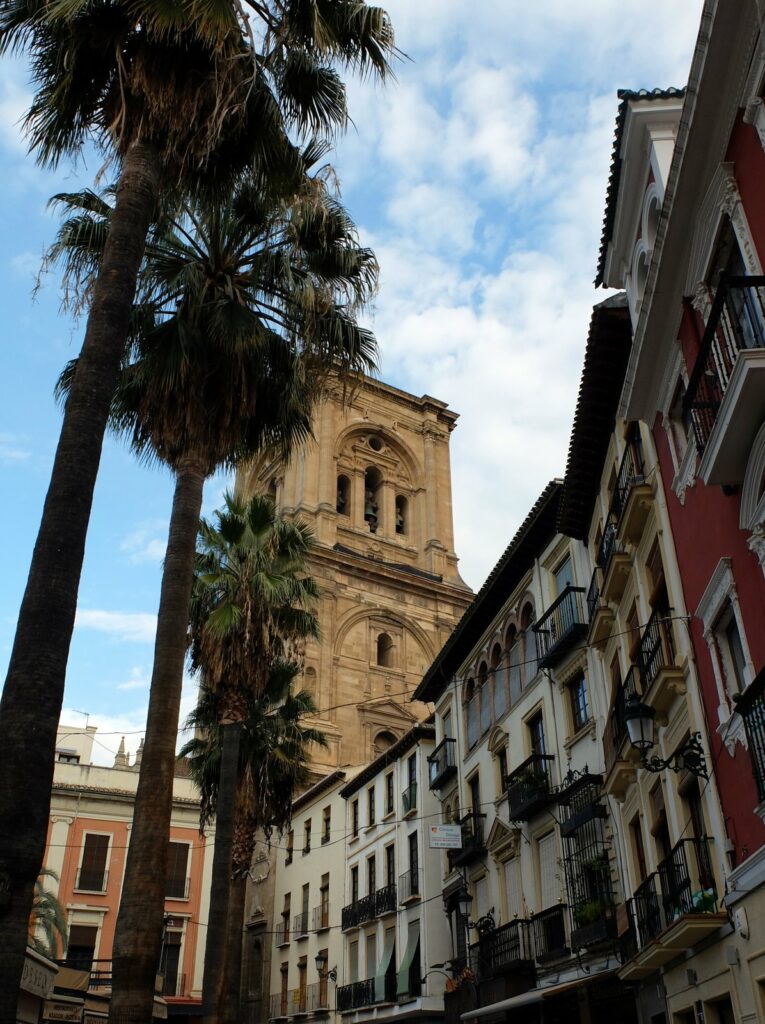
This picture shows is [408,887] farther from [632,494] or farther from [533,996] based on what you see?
[632,494]

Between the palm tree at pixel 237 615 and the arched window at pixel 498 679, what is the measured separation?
5.57 meters

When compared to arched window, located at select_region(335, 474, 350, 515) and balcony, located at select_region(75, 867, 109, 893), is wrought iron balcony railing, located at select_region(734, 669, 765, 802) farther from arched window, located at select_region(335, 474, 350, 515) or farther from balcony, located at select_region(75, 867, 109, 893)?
arched window, located at select_region(335, 474, 350, 515)

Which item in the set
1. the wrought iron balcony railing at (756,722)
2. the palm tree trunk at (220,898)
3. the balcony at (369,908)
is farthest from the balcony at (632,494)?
the balcony at (369,908)

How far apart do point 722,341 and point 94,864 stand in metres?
40.5

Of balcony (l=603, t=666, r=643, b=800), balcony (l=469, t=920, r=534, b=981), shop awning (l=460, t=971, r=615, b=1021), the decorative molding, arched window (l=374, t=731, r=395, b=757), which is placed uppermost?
arched window (l=374, t=731, r=395, b=757)

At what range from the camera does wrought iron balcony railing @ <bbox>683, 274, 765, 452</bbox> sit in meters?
9.07

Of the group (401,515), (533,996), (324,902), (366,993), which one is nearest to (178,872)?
(324,902)

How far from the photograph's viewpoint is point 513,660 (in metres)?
26.1

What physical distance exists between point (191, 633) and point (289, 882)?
25.8 meters

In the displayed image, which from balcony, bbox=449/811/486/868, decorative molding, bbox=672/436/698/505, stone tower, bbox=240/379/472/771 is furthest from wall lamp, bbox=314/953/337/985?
decorative molding, bbox=672/436/698/505

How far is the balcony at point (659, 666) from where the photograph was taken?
44.3 feet

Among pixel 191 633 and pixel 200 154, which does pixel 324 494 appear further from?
pixel 200 154

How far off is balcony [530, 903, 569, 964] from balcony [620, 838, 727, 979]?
14.9ft

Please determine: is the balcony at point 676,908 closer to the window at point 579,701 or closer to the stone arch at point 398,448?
the window at point 579,701
